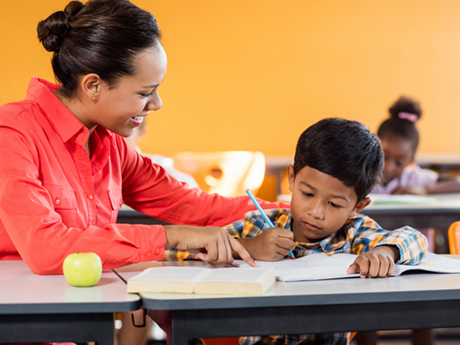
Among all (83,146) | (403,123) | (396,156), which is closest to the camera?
(83,146)

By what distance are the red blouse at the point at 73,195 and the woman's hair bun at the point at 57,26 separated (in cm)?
10

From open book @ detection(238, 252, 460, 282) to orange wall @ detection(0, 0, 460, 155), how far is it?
3686 mm

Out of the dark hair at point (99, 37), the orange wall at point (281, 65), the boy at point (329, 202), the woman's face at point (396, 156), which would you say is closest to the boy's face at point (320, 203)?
the boy at point (329, 202)

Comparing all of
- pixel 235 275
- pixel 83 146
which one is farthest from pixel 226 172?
pixel 235 275

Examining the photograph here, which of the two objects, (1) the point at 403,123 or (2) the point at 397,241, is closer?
(2) the point at 397,241

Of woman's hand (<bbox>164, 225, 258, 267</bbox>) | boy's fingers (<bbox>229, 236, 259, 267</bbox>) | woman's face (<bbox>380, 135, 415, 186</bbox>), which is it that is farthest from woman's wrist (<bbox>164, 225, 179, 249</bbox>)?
woman's face (<bbox>380, 135, 415, 186</bbox>)

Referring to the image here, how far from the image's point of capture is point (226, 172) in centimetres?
316

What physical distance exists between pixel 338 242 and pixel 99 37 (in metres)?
0.74

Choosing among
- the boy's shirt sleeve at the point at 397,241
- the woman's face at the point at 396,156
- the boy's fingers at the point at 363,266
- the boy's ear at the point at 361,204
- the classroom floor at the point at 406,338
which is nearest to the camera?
the boy's fingers at the point at 363,266

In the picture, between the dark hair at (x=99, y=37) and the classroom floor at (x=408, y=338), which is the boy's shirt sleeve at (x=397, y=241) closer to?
the dark hair at (x=99, y=37)

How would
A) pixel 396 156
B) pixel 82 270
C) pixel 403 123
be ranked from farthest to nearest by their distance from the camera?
Result: pixel 403 123 < pixel 396 156 < pixel 82 270

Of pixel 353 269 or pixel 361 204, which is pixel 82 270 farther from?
pixel 361 204

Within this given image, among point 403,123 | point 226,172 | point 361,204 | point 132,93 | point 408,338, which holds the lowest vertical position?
point 408,338

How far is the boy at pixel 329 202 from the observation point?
1.33m
